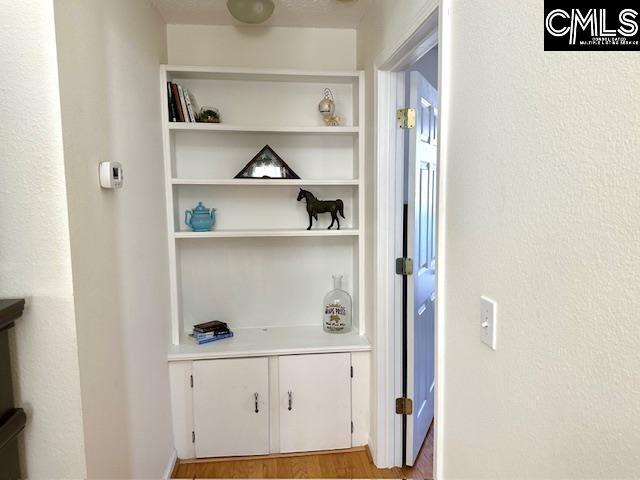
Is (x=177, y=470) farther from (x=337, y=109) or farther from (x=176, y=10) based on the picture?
(x=176, y=10)

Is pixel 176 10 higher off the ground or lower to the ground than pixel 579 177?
higher

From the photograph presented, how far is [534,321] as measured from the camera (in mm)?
824

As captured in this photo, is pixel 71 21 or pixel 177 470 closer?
pixel 71 21

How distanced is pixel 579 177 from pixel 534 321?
0.29 m

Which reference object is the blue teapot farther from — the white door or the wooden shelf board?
the white door

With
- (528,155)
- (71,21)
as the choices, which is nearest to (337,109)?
(71,21)

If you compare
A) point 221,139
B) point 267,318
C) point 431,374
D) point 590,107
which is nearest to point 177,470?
point 267,318

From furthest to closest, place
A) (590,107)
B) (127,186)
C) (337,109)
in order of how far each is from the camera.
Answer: (337,109) → (127,186) → (590,107)

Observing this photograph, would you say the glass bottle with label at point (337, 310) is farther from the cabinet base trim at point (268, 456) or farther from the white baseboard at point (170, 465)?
the white baseboard at point (170, 465)

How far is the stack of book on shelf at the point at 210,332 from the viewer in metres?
2.30

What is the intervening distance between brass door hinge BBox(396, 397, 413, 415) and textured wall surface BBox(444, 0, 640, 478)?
3.05 feet

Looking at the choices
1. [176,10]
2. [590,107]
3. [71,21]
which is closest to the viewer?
[590,107]

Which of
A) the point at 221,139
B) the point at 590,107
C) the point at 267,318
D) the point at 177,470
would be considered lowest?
the point at 177,470

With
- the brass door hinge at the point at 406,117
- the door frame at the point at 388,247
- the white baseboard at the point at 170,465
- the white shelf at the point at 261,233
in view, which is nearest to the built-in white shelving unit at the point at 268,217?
the white shelf at the point at 261,233
